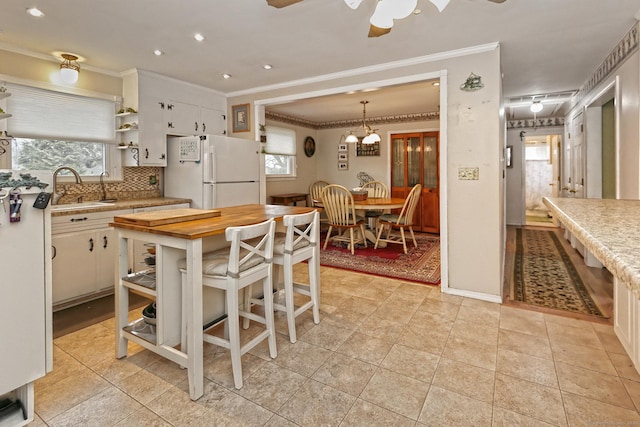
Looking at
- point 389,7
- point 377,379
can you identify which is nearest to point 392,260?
point 377,379

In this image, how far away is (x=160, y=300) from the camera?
72.2 inches

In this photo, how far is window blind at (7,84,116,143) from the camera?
304 centimetres

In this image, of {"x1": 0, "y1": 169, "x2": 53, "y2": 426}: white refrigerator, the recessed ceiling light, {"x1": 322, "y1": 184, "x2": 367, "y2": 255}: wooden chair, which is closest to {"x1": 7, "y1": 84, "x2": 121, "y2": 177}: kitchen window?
the recessed ceiling light

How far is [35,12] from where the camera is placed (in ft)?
7.80

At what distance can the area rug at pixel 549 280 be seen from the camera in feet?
9.65

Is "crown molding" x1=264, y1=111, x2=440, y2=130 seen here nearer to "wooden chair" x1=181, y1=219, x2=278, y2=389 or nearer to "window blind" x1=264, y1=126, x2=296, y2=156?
"window blind" x1=264, y1=126, x2=296, y2=156

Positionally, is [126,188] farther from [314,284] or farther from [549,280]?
[549,280]

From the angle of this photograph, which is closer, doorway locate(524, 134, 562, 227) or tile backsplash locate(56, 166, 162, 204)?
tile backsplash locate(56, 166, 162, 204)

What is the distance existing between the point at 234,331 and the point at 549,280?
3.44 m

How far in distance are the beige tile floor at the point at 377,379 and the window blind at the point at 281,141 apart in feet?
14.2

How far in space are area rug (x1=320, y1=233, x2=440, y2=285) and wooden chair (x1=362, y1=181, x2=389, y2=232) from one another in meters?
0.51

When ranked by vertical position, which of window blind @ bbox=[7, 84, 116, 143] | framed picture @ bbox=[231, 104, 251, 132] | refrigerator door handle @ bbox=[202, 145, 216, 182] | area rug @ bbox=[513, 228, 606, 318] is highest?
framed picture @ bbox=[231, 104, 251, 132]

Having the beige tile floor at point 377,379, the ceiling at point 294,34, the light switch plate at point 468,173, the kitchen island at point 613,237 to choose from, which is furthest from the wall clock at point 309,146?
the kitchen island at point 613,237

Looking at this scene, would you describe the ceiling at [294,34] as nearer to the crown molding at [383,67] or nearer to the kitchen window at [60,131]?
the crown molding at [383,67]
